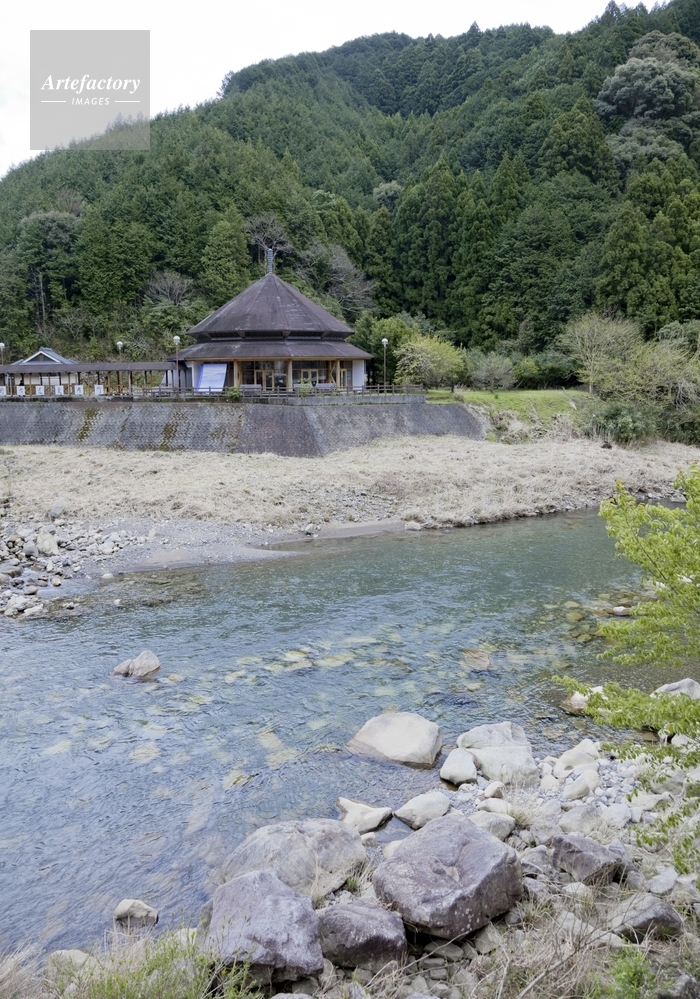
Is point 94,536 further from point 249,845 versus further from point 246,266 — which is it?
point 246,266

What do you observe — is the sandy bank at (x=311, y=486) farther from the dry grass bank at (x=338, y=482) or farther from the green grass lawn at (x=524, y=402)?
the green grass lawn at (x=524, y=402)

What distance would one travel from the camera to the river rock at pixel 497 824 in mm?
6117

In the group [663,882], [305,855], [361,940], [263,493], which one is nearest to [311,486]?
[263,493]

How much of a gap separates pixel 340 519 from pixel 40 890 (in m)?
14.1

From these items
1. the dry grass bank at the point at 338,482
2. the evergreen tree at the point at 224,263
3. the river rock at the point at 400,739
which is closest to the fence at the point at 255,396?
the dry grass bank at the point at 338,482

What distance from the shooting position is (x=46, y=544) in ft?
52.6

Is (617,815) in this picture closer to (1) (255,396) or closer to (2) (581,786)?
(2) (581,786)

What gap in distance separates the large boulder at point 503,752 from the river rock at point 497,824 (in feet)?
3.01

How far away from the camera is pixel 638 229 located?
124 feet

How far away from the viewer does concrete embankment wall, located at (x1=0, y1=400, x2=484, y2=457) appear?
1048 inches

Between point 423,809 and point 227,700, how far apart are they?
131 inches

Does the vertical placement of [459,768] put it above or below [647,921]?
below

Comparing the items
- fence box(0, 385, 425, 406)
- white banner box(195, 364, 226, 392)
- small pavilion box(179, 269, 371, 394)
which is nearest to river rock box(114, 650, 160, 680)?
fence box(0, 385, 425, 406)

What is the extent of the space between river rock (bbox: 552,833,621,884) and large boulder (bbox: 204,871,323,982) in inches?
75.2
